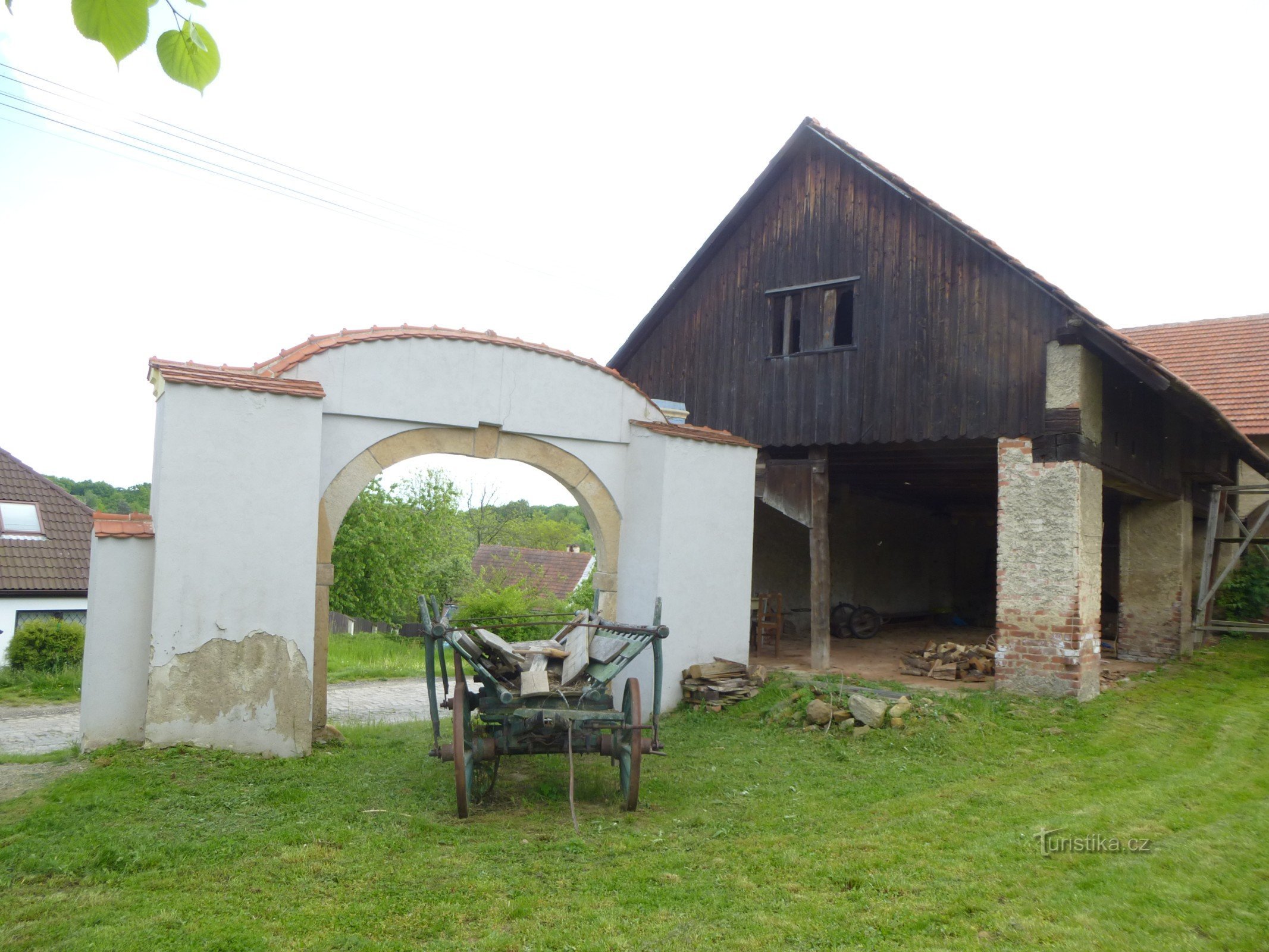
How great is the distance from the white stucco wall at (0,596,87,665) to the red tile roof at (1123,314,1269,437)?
20.0 m

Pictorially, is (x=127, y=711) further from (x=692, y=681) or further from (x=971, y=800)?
(x=971, y=800)

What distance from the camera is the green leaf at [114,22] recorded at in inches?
62.3

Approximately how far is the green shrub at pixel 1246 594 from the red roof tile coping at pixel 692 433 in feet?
31.5

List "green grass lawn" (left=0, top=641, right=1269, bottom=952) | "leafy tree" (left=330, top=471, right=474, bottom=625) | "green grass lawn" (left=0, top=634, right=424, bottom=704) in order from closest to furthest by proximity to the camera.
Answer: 1. "green grass lawn" (left=0, top=641, right=1269, bottom=952)
2. "green grass lawn" (left=0, top=634, right=424, bottom=704)
3. "leafy tree" (left=330, top=471, right=474, bottom=625)

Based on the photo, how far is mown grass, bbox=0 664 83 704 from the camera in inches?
463

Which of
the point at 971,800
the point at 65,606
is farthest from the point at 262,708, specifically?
the point at 65,606

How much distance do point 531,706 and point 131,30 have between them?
4.91 metres

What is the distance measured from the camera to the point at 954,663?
1060 cm

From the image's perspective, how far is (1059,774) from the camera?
6855 millimetres

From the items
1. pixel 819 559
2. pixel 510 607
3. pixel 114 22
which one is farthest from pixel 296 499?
pixel 510 607

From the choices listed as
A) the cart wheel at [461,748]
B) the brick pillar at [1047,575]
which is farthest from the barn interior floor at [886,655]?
the cart wheel at [461,748]

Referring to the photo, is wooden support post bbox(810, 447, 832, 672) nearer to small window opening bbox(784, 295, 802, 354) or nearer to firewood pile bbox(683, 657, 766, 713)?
small window opening bbox(784, 295, 802, 354)

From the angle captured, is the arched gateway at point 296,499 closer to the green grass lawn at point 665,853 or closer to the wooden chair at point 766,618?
the green grass lawn at point 665,853

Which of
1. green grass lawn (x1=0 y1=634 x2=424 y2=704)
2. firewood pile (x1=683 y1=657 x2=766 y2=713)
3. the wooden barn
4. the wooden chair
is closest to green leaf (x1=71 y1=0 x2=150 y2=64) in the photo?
green grass lawn (x1=0 y1=634 x2=424 y2=704)
